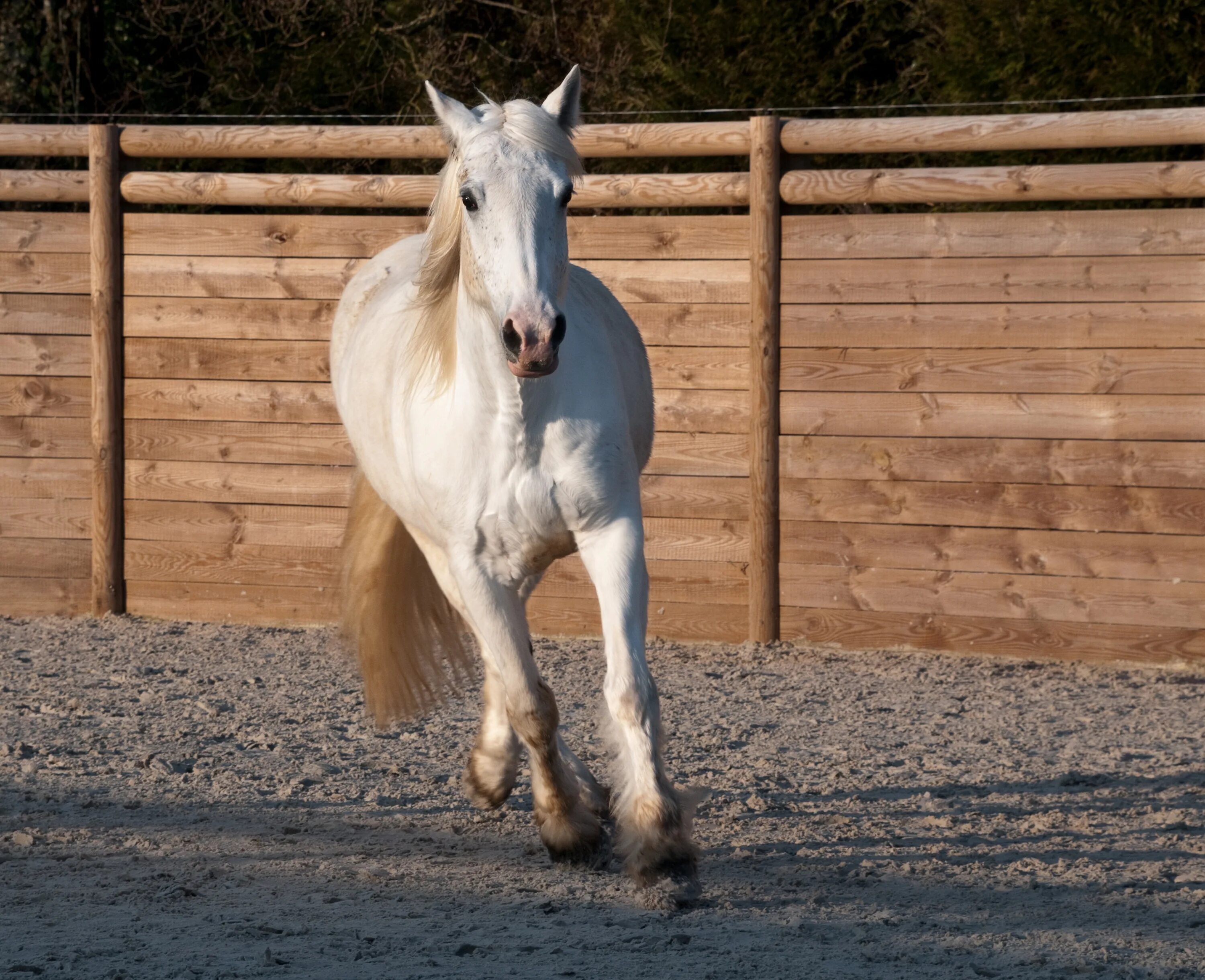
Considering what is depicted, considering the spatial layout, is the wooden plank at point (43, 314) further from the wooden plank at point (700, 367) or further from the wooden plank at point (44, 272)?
the wooden plank at point (700, 367)

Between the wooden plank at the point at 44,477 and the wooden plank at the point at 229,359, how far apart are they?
1.71ft

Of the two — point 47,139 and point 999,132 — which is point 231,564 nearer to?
point 47,139

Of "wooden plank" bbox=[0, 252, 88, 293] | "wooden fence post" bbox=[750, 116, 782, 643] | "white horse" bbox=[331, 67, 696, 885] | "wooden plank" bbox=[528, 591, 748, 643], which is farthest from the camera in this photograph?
"wooden plank" bbox=[0, 252, 88, 293]

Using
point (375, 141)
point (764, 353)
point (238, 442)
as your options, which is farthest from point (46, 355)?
point (764, 353)

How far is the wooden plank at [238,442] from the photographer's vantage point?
22.0 ft

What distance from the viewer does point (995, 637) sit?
6.04 metres

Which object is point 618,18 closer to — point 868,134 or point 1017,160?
point 1017,160

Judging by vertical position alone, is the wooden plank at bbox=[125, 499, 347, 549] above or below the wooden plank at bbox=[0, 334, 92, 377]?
below

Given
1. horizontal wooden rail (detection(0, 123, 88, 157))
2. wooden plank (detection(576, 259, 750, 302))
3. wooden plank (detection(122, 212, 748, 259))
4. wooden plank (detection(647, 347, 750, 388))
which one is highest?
horizontal wooden rail (detection(0, 123, 88, 157))

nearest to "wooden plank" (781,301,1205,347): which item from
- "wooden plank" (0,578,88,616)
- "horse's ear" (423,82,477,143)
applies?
"horse's ear" (423,82,477,143)

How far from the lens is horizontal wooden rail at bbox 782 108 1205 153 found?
5.69 metres

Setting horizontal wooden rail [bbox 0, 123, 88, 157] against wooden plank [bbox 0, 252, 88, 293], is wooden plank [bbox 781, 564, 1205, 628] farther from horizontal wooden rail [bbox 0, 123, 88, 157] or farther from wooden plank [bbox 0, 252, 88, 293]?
horizontal wooden rail [bbox 0, 123, 88, 157]

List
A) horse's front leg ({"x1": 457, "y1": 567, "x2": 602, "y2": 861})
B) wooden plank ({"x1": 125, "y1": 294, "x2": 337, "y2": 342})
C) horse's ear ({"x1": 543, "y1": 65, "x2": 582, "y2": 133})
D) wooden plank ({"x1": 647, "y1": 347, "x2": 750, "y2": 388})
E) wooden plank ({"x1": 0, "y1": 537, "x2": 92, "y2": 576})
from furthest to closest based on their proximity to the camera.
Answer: wooden plank ({"x1": 0, "y1": 537, "x2": 92, "y2": 576})
wooden plank ({"x1": 125, "y1": 294, "x2": 337, "y2": 342})
wooden plank ({"x1": 647, "y1": 347, "x2": 750, "y2": 388})
horse's front leg ({"x1": 457, "y1": 567, "x2": 602, "y2": 861})
horse's ear ({"x1": 543, "y1": 65, "x2": 582, "y2": 133})

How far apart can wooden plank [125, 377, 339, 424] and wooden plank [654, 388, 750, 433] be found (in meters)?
1.49
